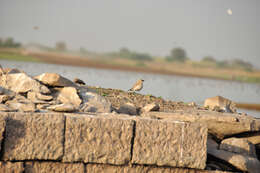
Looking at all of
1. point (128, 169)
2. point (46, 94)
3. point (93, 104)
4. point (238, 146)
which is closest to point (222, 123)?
→ point (238, 146)

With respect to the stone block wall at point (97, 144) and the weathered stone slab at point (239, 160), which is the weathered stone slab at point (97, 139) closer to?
the stone block wall at point (97, 144)

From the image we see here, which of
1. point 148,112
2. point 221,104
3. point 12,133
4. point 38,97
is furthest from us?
point 221,104

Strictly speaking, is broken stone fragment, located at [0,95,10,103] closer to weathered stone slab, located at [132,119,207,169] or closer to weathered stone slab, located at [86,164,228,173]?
weathered stone slab, located at [86,164,228,173]

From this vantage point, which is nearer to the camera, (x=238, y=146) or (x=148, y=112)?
(x=238, y=146)

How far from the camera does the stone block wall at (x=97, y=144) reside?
19.4 ft

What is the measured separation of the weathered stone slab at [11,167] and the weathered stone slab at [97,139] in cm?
71

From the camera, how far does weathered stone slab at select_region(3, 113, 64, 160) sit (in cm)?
587

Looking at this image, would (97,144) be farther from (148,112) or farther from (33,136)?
(148,112)

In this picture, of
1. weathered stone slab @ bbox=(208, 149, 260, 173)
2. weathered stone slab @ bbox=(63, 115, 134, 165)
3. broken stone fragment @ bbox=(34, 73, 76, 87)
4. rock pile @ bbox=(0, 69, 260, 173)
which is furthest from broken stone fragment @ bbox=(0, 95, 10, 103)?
weathered stone slab @ bbox=(208, 149, 260, 173)

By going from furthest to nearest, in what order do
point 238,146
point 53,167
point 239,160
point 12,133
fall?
point 238,146, point 239,160, point 53,167, point 12,133

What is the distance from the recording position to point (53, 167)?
20.1ft

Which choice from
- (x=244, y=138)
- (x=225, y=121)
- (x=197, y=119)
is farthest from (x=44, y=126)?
(x=244, y=138)

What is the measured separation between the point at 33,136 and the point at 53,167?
62cm

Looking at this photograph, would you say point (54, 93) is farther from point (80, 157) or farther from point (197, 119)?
point (197, 119)
